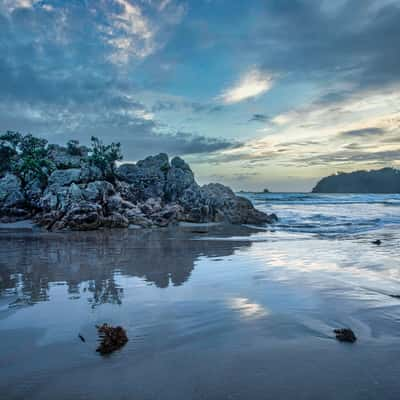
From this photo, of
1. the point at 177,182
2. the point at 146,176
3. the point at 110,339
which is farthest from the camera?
the point at 146,176

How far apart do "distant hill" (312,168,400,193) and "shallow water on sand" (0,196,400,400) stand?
180 metres

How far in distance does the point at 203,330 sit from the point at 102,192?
22937mm

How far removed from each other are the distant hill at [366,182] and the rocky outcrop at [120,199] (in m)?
160

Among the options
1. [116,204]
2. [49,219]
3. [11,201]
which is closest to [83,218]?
[49,219]

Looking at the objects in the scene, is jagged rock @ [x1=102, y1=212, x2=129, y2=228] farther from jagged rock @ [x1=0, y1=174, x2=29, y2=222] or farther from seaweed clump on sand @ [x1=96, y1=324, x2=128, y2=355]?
seaweed clump on sand @ [x1=96, y1=324, x2=128, y2=355]

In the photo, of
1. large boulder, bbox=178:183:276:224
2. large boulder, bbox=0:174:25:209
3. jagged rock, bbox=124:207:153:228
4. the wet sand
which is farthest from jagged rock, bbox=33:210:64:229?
the wet sand

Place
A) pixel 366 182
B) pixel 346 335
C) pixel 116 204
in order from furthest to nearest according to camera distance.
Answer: pixel 366 182 → pixel 116 204 → pixel 346 335

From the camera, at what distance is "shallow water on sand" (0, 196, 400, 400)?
2.99 meters

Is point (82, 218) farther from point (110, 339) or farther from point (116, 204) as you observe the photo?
point (110, 339)

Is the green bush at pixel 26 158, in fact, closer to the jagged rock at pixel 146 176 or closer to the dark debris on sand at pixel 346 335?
the jagged rock at pixel 146 176

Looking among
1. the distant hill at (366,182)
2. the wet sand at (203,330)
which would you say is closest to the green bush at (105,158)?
the wet sand at (203,330)

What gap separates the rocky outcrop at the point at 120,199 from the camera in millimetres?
22984

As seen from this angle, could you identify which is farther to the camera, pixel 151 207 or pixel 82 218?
pixel 151 207

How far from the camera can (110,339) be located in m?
3.78
